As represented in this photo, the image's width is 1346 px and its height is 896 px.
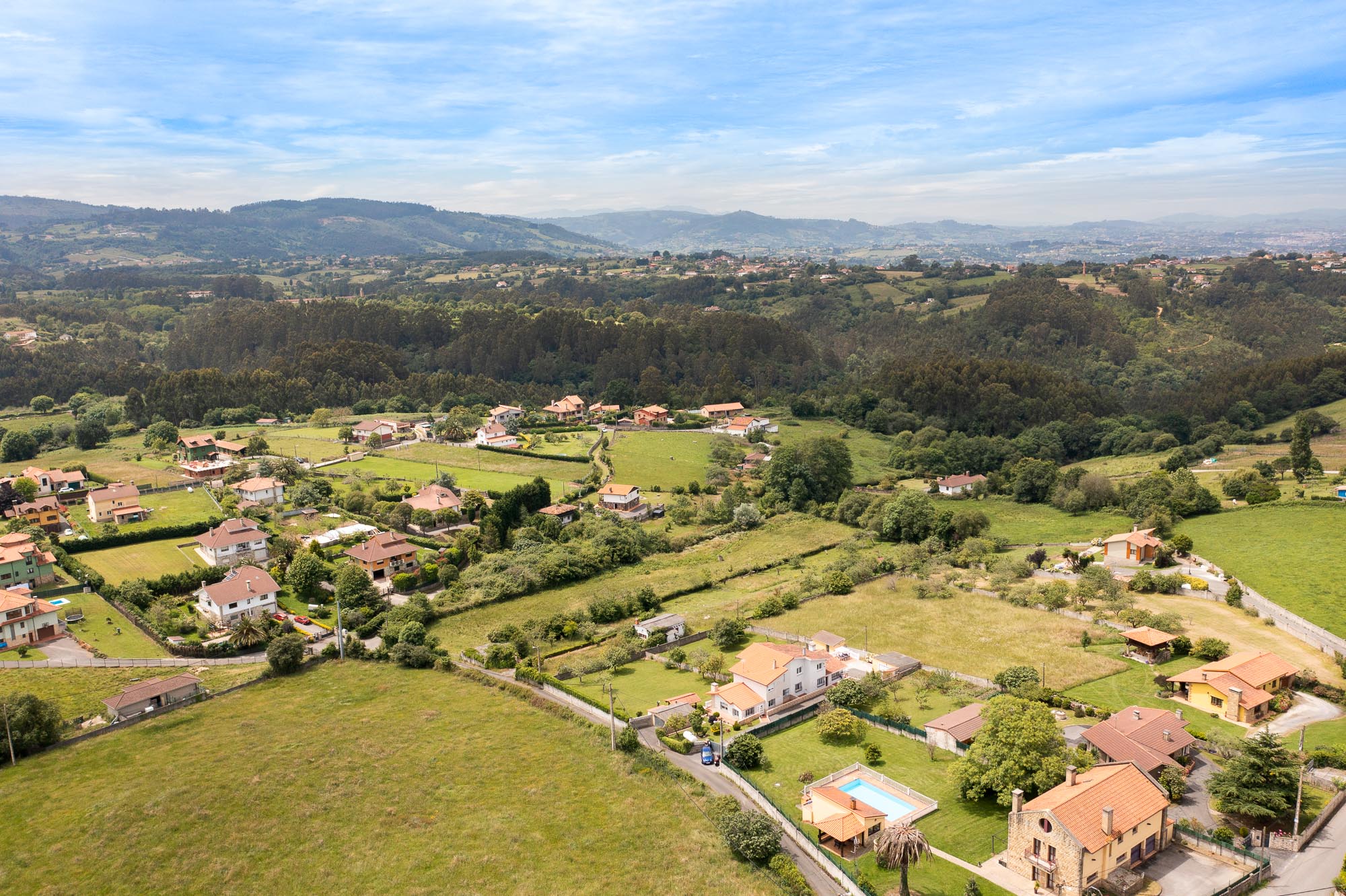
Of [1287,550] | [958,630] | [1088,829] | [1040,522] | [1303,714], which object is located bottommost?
[1040,522]

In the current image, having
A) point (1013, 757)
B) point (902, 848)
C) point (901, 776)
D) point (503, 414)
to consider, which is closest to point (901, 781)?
point (901, 776)

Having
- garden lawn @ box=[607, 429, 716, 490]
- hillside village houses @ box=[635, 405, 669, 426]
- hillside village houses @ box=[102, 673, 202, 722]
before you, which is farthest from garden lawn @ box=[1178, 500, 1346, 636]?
hillside village houses @ box=[635, 405, 669, 426]

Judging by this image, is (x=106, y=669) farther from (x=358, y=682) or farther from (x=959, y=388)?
(x=959, y=388)

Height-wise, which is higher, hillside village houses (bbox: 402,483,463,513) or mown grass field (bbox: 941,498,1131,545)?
hillside village houses (bbox: 402,483,463,513)

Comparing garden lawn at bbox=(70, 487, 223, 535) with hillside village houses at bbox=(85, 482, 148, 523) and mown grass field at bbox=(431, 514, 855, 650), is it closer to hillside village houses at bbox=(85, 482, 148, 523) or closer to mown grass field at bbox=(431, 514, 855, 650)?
hillside village houses at bbox=(85, 482, 148, 523)

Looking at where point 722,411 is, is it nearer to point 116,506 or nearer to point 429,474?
point 429,474

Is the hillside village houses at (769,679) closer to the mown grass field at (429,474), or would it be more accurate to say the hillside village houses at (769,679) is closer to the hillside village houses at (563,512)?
the hillside village houses at (563,512)

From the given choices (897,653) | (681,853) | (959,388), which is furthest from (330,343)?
(681,853)
